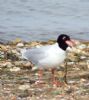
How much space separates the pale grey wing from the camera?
30.5ft

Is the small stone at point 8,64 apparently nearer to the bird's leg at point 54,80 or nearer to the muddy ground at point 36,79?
the muddy ground at point 36,79

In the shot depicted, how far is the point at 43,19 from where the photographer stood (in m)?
20.2

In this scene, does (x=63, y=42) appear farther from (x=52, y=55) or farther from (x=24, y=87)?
(x=24, y=87)

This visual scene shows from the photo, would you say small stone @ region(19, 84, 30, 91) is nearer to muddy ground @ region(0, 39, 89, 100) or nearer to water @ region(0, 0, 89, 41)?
muddy ground @ region(0, 39, 89, 100)

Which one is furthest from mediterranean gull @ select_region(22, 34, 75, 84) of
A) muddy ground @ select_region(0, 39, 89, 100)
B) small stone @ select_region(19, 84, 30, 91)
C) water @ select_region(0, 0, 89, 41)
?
water @ select_region(0, 0, 89, 41)

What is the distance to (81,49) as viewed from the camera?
13062 millimetres

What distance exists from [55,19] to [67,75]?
10.5 meters

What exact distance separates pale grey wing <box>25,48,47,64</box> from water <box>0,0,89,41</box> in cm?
685

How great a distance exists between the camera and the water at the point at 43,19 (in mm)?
17484

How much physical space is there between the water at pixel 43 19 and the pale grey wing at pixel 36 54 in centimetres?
685

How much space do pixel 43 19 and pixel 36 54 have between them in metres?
10.8

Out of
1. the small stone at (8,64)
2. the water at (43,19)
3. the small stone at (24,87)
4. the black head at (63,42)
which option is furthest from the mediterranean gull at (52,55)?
the water at (43,19)

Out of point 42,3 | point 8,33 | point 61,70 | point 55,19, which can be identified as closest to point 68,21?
point 55,19

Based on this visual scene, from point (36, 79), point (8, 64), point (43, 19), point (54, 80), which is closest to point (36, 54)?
point (36, 79)
